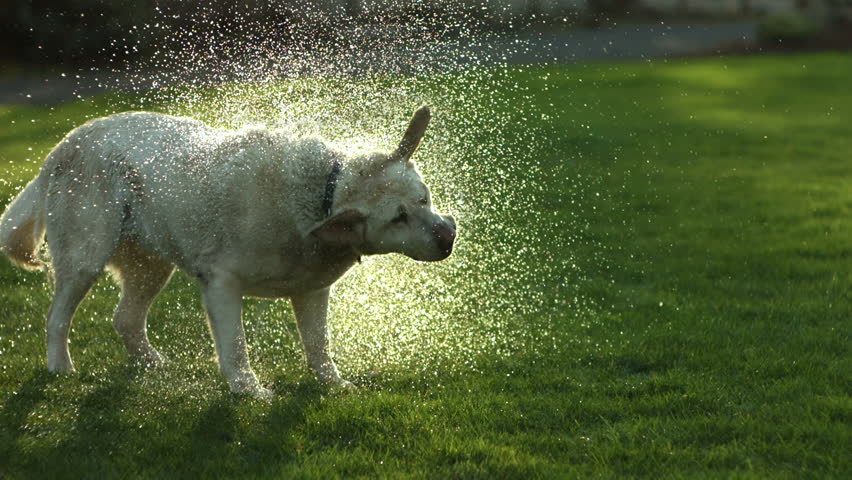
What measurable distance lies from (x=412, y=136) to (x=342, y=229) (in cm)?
55

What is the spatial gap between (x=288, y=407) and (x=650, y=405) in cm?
173

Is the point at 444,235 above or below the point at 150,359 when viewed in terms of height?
above

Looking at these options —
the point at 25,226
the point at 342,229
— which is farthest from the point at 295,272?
the point at 25,226

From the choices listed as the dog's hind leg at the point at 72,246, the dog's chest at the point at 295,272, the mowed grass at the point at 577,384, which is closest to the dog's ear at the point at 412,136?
the dog's chest at the point at 295,272

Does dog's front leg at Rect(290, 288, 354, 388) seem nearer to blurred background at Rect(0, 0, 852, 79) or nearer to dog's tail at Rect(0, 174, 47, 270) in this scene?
dog's tail at Rect(0, 174, 47, 270)

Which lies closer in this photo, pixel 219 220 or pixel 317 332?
pixel 219 220

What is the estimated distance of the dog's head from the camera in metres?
4.44

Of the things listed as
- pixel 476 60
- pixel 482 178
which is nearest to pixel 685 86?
pixel 476 60

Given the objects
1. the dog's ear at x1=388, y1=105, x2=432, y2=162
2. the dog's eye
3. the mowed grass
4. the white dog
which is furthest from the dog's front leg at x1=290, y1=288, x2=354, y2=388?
the dog's ear at x1=388, y1=105, x2=432, y2=162

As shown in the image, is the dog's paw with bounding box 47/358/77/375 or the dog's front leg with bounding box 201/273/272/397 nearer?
the dog's front leg with bounding box 201/273/272/397

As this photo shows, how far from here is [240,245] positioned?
15.4 ft

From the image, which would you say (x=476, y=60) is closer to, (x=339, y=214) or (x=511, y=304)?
(x=511, y=304)

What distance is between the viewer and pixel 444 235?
4.43m

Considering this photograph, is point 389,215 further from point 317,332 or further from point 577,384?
point 577,384
